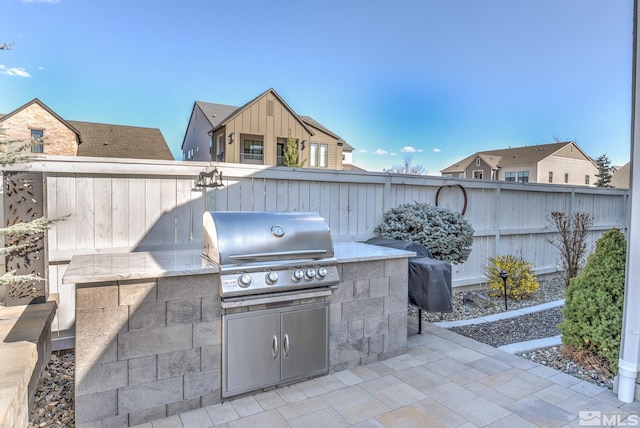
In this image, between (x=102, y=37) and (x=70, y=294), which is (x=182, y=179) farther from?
(x=102, y=37)

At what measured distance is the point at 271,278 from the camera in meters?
2.50

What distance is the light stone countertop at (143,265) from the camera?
6.81 feet

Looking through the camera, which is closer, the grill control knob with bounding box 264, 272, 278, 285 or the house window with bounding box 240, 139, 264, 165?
the grill control knob with bounding box 264, 272, 278, 285

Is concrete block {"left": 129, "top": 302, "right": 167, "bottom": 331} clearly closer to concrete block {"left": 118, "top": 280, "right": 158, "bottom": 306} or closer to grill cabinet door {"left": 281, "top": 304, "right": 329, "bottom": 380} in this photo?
concrete block {"left": 118, "top": 280, "right": 158, "bottom": 306}

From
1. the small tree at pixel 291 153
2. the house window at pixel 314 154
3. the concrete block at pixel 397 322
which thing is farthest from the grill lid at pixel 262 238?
the house window at pixel 314 154

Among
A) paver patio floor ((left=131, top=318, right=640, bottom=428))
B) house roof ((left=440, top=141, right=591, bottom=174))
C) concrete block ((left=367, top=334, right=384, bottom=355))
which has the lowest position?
paver patio floor ((left=131, top=318, right=640, bottom=428))

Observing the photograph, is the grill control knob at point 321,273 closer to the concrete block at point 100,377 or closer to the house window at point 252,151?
the concrete block at point 100,377

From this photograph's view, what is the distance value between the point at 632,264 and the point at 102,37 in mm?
10074

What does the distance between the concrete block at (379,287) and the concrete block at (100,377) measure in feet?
6.15

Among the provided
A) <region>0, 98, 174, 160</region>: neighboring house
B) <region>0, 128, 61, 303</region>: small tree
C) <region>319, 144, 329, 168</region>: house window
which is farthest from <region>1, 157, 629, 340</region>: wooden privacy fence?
<region>319, 144, 329, 168</region>: house window

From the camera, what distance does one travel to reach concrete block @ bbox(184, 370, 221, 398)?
7.70 ft

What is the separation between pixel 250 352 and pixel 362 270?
1.11 meters

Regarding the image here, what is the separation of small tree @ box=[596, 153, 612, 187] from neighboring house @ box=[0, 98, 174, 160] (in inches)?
1070

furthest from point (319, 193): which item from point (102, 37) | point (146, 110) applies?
point (146, 110)
